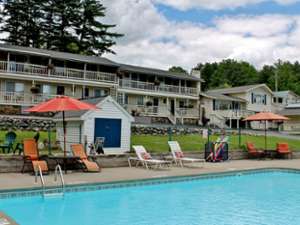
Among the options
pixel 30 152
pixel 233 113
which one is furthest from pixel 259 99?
pixel 30 152

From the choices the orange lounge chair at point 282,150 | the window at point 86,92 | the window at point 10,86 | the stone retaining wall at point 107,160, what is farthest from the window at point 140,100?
the stone retaining wall at point 107,160

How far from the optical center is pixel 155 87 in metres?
41.8

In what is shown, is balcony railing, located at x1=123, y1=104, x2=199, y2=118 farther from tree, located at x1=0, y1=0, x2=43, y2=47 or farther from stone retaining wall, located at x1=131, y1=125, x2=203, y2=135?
tree, located at x1=0, y1=0, x2=43, y2=47

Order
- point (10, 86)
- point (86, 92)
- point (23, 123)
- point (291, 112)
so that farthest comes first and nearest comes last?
point (291, 112)
point (86, 92)
point (10, 86)
point (23, 123)

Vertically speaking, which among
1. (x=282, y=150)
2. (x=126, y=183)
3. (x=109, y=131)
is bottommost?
(x=126, y=183)

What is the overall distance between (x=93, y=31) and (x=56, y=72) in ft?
55.1

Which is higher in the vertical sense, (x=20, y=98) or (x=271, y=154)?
(x=20, y=98)

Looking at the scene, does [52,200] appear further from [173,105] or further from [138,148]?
[173,105]

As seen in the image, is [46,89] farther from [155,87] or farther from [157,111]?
[155,87]

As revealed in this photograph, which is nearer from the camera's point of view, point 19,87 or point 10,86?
point 10,86

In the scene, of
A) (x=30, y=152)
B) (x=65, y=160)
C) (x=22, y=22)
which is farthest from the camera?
(x=22, y=22)

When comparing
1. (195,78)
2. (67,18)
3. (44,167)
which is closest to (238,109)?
(195,78)

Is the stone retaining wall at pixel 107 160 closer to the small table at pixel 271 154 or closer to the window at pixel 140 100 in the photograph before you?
the small table at pixel 271 154

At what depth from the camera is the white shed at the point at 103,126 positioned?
58.0 feet
